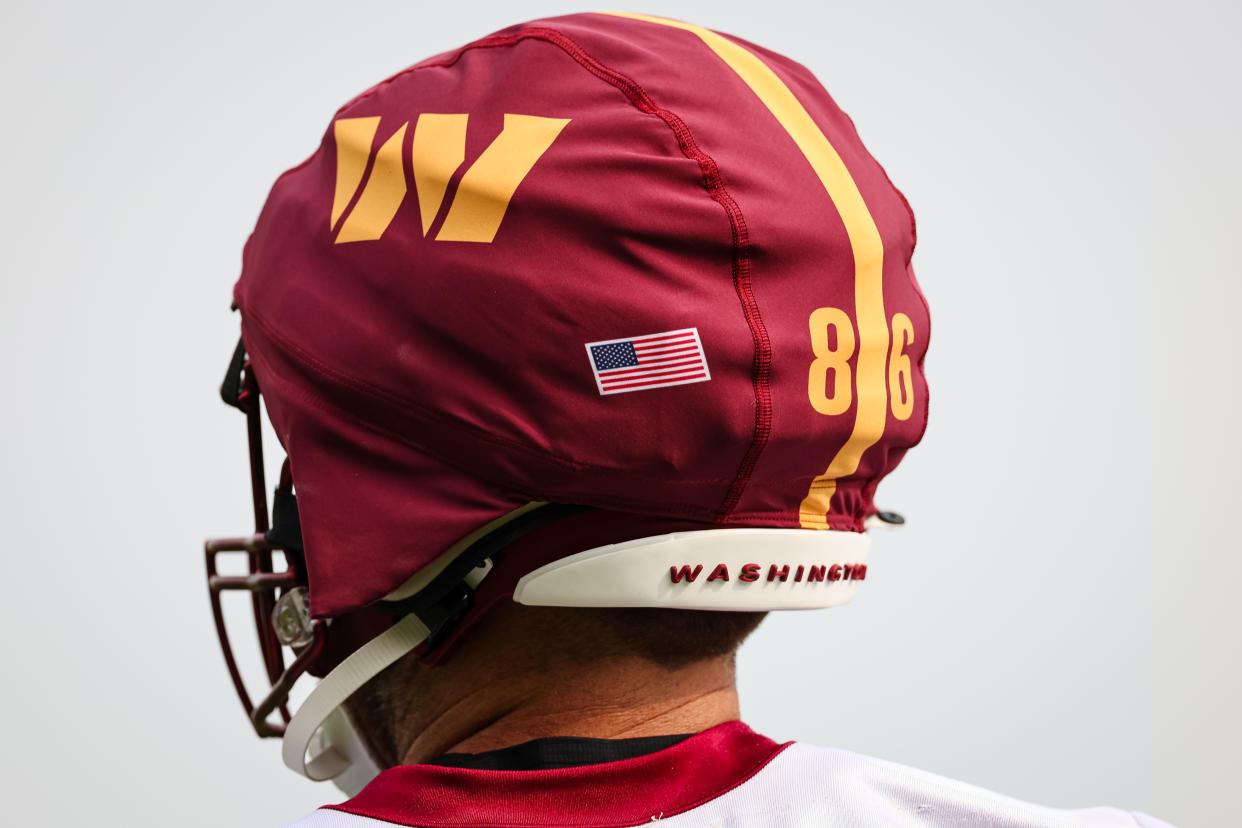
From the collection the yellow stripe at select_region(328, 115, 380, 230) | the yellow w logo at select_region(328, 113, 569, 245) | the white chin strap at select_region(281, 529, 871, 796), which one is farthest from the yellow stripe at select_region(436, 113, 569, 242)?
the white chin strap at select_region(281, 529, 871, 796)

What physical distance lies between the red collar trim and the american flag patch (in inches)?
13.6

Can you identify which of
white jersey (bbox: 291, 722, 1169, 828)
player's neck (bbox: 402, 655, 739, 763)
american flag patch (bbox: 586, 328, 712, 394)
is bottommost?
white jersey (bbox: 291, 722, 1169, 828)

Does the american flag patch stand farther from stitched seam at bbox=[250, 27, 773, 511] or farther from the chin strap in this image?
the chin strap

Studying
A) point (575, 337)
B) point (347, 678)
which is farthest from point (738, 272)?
point (347, 678)

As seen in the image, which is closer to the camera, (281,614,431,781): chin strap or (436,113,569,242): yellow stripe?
(436,113,569,242): yellow stripe

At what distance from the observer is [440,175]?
3.82 feet

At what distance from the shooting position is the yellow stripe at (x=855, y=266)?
4.01ft

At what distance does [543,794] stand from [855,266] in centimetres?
56

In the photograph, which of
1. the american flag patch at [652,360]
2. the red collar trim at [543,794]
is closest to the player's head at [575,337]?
the american flag patch at [652,360]

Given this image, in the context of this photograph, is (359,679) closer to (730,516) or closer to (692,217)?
(730,516)

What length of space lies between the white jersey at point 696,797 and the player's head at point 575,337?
14cm

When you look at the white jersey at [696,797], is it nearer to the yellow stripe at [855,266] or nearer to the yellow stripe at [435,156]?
the yellow stripe at [855,266]

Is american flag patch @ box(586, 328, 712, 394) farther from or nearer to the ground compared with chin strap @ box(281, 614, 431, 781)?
farther from the ground

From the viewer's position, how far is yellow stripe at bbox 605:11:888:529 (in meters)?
1.22
